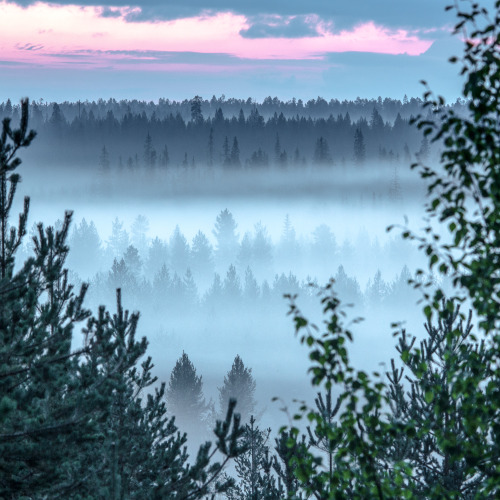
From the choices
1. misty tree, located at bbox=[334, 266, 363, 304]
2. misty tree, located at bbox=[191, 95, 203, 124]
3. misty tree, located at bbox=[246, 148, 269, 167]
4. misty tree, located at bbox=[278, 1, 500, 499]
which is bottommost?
misty tree, located at bbox=[334, 266, 363, 304]

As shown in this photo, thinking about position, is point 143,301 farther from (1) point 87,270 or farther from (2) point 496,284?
(2) point 496,284

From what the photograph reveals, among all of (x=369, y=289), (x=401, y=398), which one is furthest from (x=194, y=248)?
(x=401, y=398)

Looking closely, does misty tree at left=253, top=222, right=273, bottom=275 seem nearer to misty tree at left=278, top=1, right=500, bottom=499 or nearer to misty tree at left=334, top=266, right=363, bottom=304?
misty tree at left=334, top=266, right=363, bottom=304

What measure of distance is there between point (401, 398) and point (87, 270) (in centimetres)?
17377

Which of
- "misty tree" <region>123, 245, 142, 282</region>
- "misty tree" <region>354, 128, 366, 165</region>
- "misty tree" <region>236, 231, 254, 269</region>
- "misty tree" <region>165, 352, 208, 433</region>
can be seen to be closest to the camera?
"misty tree" <region>165, 352, 208, 433</region>

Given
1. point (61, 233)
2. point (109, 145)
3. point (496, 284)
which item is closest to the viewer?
point (496, 284)

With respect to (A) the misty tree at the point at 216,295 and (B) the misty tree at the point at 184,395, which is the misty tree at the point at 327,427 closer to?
(B) the misty tree at the point at 184,395

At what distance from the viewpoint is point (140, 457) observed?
13.9 metres

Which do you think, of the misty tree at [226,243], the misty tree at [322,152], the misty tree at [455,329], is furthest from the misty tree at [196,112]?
the misty tree at [455,329]

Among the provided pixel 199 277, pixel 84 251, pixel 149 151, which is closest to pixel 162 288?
pixel 199 277

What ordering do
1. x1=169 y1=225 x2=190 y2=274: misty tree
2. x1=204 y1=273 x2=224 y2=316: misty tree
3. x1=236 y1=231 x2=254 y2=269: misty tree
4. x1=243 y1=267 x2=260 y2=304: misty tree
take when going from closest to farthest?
1. x1=243 y1=267 x2=260 y2=304: misty tree
2. x1=204 y1=273 x2=224 y2=316: misty tree
3. x1=236 y1=231 x2=254 y2=269: misty tree
4. x1=169 y1=225 x2=190 y2=274: misty tree

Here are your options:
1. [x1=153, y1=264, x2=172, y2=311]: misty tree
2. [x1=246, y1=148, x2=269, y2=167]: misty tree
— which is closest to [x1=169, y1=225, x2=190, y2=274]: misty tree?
[x1=153, y1=264, x2=172, y2=311]: misty tree

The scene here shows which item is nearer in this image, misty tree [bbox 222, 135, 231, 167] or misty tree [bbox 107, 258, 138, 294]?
misty tree [bbox 107, 258, 138, 294]

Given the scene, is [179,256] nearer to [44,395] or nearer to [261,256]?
[261,256]
